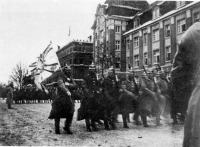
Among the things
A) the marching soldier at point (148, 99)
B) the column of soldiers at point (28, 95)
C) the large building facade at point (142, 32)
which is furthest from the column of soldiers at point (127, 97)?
the column of soldiers at point (28, 95)

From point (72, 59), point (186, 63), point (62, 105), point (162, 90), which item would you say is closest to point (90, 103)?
point (62, 105)

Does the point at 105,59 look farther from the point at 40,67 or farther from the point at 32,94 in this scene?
the point at 40,67

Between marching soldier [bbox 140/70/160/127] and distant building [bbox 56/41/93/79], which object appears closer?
marching soldier [bbox 140/70/160/127]

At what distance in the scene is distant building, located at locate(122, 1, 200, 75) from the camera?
20.3 meters

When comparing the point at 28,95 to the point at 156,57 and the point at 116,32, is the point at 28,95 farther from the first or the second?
the point at 116,32

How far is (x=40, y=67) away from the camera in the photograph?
24.2ft

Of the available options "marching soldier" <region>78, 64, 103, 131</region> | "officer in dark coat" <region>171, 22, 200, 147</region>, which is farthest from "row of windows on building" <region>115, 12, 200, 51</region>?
"officer in dark coat" <region>171, 22, 200, 147</region>

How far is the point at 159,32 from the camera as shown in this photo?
78.4 ft

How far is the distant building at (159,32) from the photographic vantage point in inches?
800

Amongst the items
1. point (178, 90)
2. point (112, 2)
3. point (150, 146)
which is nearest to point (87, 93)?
point (150, 146)

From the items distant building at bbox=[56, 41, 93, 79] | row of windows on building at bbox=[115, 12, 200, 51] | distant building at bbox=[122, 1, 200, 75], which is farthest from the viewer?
row of windows on building at bbox=[115, 12, 200, 51]

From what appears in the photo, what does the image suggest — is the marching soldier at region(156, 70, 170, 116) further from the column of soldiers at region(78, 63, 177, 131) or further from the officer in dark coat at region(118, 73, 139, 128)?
the officer in dark coat at region(118, 73, 139, 128)

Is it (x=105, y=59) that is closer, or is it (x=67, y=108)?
(x=67, y=108)

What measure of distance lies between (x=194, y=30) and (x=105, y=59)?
2173 cm
